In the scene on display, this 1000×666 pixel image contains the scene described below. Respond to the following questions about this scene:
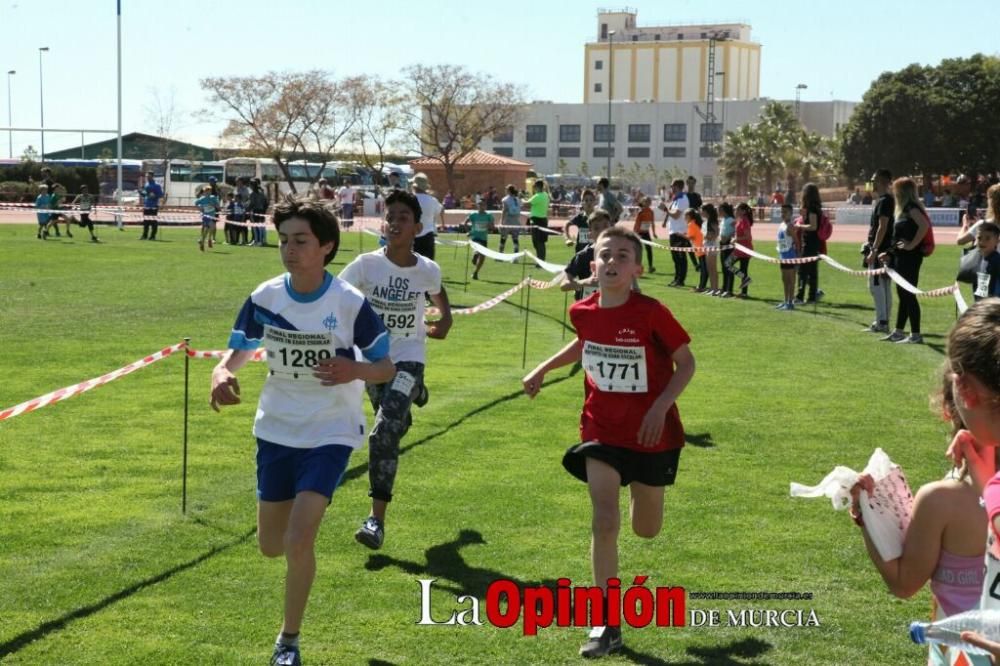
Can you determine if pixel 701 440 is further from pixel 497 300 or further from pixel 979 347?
pixel 979 347

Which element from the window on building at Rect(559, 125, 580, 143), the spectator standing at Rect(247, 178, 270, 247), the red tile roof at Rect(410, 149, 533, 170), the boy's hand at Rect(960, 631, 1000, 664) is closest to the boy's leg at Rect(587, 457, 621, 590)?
the boy's hand at Rect(960, 631, 1000, 664)

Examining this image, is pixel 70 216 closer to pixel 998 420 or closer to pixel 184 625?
pixel 184 625

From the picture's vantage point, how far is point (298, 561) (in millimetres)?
5570

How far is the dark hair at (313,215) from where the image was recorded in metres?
5.95

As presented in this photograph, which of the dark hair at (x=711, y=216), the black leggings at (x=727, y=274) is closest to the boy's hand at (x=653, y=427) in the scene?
the black leggings at (x=727, y=274)

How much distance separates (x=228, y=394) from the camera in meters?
5.80

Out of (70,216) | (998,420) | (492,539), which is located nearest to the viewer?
(998,420)

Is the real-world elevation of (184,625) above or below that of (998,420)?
below

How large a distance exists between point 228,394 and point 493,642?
1707 millimetres

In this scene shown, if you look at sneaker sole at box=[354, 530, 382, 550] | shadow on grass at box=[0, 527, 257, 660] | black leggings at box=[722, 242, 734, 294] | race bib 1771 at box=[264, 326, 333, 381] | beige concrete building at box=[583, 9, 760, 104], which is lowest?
shadow on grass at box=[0, 527, 257, 660]

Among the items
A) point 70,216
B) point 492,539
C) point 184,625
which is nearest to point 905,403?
point 492,539

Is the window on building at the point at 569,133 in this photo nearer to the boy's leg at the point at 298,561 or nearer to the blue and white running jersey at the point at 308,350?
the blue and white running jersey at the point at 308,350

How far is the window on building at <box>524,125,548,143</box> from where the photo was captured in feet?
463

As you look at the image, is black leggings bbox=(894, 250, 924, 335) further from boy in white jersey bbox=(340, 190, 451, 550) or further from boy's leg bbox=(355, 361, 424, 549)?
boy's leg bbox=(355, 361, 424, 549)
